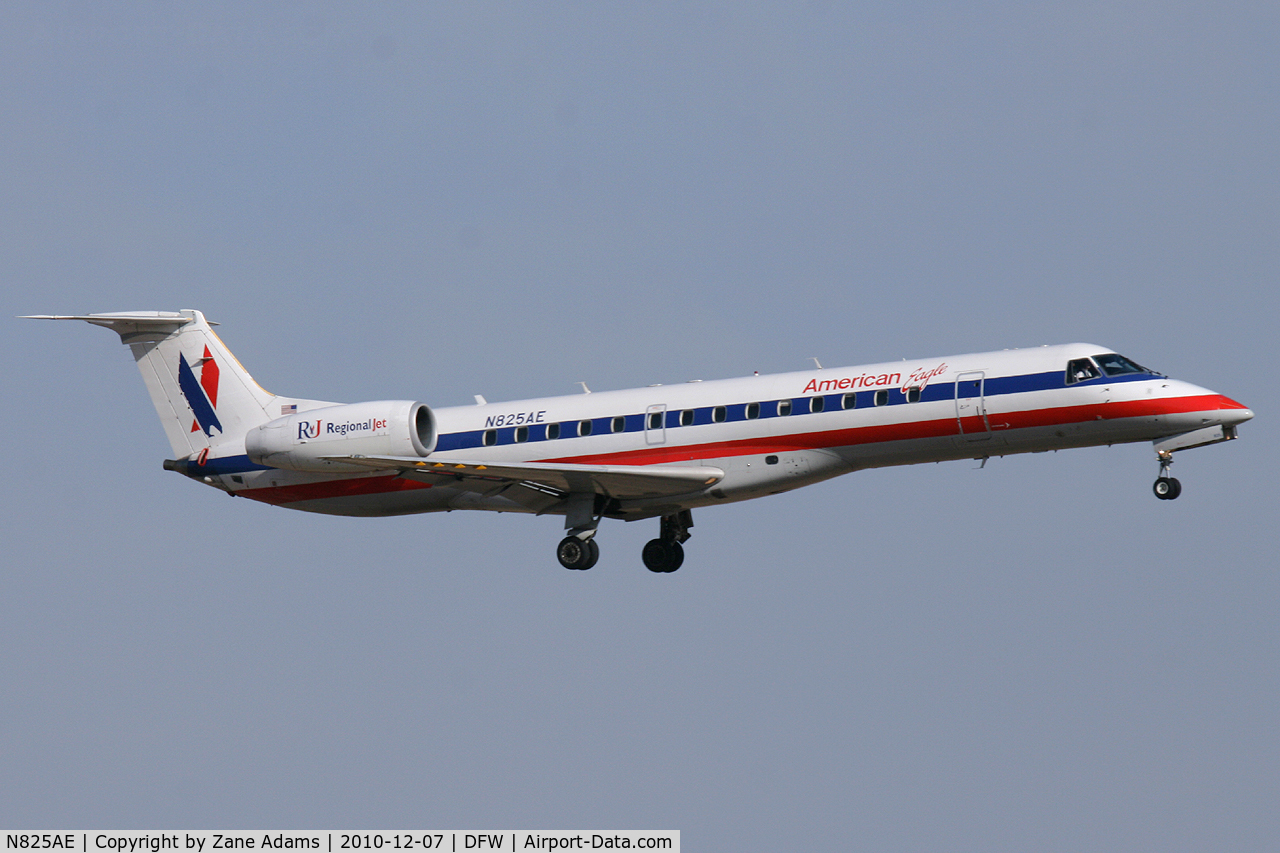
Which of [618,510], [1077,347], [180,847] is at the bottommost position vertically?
[180,847]

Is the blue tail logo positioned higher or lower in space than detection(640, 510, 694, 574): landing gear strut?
higher

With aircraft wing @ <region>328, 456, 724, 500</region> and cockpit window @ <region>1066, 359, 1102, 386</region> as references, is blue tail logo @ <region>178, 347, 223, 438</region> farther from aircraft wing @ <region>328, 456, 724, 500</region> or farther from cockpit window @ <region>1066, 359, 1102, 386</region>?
cockpit window @ <region>1066, 359, 1102, 386</region>

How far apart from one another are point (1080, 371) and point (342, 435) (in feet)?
43.9

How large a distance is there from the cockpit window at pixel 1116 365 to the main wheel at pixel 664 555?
9.49 meters

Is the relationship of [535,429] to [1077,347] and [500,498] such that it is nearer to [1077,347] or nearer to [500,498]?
[500,498]

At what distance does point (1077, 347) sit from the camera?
28.0 metres

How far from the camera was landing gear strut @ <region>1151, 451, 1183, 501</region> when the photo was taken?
90.3ft

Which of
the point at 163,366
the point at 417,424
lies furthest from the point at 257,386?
the point at 417,424

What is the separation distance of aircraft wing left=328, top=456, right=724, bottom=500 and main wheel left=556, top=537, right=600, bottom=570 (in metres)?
0.99

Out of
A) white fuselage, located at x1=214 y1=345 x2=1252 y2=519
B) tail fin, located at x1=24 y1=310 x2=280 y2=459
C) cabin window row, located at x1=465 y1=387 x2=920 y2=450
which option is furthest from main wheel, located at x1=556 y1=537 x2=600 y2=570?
tail fin, located at x1=24 y1=310 x2=280 y2=459

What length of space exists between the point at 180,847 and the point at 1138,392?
17.0 m

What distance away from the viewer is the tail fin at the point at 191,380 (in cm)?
3297

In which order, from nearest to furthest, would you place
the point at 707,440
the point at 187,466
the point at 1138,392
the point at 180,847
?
the point at 180,847 < the point at 1138,392 < the point at 707,440 < the point at 187,466

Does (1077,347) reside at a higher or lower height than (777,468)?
higher
